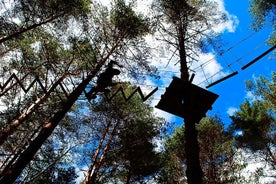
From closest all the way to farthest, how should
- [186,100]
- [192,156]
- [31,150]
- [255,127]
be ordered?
[192,156] < [186,100] < [31,150] < [255,127]

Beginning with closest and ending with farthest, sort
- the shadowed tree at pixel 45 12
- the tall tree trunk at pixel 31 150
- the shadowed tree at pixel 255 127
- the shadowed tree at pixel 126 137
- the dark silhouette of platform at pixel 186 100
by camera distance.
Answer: the dark silhouette of platform at pixel 186 100, the tall tree trunk at pixel 31 150, the shadowed tree at pixel 45 12, the shadowed tree at pixel 126 137, the shadowed tree at pixel 255 127

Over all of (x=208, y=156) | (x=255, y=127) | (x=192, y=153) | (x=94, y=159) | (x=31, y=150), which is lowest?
(x=31, y=150)

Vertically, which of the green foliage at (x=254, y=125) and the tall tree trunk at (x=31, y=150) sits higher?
the green foliage at (x=254, y=125)

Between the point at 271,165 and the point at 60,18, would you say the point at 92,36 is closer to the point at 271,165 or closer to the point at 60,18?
the point at 60,18

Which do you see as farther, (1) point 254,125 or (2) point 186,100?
(1) point 254,125

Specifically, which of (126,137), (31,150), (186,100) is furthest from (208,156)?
(31,150)

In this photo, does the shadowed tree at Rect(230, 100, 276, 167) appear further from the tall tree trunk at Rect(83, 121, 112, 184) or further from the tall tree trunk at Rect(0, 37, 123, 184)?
the tall tree trunk at Rect(0, 37, 123, 184)

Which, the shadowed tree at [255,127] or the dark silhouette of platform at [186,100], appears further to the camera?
the shadowed tree at [255,127]

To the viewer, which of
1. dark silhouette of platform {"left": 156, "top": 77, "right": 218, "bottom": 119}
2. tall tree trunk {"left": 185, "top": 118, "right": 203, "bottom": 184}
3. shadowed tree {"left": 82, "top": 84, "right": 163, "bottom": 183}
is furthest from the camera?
shadowed tree {"left": 82, "top": 84, "right": 163, "bottom": 183}

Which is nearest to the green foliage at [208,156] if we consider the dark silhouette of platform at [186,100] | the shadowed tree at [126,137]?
the shadowed tree at [126,137]

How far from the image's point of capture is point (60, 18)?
11539 mm

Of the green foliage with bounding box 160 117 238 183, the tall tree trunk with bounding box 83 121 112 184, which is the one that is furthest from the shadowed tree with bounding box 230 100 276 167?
the tall tree trunk with bounding box 83 121 112 184

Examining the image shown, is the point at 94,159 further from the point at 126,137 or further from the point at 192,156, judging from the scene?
the point at 192,156

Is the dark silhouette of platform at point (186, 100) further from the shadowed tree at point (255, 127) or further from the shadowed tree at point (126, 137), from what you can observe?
the shadowed tree at point (255, 127)
